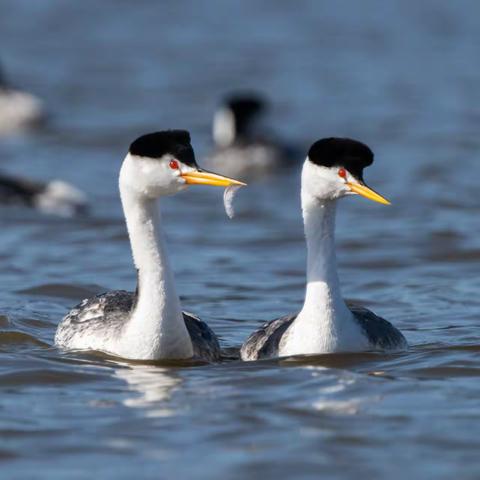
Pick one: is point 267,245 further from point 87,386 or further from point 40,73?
point 40,73

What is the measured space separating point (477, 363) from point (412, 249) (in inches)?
230

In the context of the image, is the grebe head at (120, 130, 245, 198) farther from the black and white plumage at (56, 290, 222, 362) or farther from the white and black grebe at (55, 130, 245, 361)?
the black and white plumage at (56, 290, 222, 362)

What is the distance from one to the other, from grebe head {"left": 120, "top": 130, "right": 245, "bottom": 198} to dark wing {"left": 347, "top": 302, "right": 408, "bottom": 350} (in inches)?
58.1

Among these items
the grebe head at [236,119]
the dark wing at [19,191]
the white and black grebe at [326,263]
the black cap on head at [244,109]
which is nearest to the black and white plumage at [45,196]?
the dark wing at [19,191]

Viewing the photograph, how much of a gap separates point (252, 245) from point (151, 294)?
Result: 6730 millimetres

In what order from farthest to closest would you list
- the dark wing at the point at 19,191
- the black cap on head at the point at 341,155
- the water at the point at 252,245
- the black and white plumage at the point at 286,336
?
the dark wing at the point at 19,191, the black and white plumage at the point at 286,336, the black cap on head at the point at 341,155, the water at the point at 252,245

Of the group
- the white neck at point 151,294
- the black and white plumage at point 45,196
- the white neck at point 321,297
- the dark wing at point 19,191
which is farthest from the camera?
the dark wing at point 19,191

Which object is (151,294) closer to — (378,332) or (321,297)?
(321,297)

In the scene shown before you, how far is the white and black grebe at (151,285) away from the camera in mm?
10742

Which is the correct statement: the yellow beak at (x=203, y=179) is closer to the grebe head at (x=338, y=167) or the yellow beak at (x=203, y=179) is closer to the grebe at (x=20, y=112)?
the grebe head at (x=338, y=167)

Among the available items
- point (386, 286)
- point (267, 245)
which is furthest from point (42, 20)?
point (386, 286)

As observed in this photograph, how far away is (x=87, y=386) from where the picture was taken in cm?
1084

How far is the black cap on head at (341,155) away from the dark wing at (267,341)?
53.2 inches

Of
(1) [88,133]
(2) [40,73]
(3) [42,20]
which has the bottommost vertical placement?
(1) [88,133]
